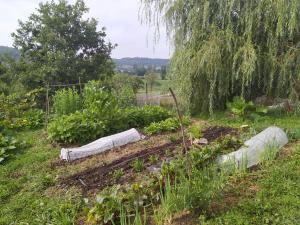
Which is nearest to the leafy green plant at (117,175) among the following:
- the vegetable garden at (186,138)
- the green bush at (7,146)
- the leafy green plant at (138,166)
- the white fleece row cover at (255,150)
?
the vegetable garden at (186,138)

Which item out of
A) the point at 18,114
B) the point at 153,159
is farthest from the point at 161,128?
the point at 18,114

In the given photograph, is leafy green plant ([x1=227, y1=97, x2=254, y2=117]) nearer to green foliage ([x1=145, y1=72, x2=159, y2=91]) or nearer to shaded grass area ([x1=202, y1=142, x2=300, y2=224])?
shaded grass area ([x1=202, y1=142, x2=300, y2=224])

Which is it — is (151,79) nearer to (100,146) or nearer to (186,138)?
(186,138)

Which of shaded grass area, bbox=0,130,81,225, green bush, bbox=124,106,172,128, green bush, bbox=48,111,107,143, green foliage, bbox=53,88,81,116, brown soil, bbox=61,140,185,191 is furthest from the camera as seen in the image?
Answer: green foliage, bbox=53,88,81,116

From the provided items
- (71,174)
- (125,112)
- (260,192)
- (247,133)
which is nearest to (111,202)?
(260,192)

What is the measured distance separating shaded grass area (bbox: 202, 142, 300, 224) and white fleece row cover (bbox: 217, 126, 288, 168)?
0.56 feet

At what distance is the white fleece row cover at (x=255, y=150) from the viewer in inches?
163

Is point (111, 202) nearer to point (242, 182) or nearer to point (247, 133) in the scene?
point (242, 182)

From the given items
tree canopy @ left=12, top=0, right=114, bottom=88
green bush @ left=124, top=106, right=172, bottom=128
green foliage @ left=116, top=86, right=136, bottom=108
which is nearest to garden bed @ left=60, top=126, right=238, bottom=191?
green bush @ left=124, top=106, right=172, bottom=128

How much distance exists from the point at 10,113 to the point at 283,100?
285 inches

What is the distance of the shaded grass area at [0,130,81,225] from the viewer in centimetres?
354

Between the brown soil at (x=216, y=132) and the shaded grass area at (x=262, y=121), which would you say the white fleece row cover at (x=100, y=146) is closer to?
the brown soil at (x=216, y=132)

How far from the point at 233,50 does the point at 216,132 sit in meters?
2.44

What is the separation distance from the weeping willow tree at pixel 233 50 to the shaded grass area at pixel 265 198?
386 cm
